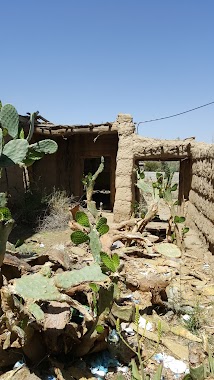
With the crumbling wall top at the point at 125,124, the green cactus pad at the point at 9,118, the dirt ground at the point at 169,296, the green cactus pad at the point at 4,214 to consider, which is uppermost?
the crumbling wall top at the point at 125,124

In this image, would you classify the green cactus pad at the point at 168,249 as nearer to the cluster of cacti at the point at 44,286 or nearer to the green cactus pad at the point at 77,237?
the green cactus pad at the point at 77,237

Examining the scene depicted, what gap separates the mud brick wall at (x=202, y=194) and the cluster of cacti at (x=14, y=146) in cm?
268

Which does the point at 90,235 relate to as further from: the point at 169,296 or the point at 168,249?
the point at 168,249

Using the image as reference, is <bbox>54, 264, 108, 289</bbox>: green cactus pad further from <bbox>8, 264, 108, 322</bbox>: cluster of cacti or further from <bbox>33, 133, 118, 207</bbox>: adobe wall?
<bbox>33, 133, 118, 207</bbox>: adobe wall

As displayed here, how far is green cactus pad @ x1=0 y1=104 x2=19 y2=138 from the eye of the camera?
10.7 ft

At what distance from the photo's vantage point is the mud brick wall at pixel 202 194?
512 cm

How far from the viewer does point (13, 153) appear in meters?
3.14

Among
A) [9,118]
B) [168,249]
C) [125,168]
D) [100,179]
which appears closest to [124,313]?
[9,118]

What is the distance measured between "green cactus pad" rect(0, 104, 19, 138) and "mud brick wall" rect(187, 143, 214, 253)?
9.75ft

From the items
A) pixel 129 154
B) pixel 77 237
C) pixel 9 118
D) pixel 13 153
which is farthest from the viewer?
pixel 129 154

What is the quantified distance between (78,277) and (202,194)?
3.80 metres

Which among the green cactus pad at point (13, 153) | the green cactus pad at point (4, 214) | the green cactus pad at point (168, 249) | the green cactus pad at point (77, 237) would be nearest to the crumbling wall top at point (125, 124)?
the green cactus pad at point (168, 249)

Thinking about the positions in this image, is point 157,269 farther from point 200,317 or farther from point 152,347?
point 152,347

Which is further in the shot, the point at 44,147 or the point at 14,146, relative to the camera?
the point at 44,147
